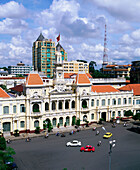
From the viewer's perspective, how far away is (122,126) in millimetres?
61156

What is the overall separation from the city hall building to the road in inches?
261

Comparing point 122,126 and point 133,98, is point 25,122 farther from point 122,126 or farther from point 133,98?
point 133,98

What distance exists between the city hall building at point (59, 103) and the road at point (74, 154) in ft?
21.7

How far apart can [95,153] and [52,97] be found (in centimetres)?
2172

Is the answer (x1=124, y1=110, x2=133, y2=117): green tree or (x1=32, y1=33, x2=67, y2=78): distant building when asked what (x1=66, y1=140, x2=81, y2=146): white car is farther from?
(x1=32, y1=33, x2=67, y2=78): distant building

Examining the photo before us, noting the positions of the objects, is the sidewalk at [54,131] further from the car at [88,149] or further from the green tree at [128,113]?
the car at [88,149]

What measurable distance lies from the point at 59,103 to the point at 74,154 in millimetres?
22675

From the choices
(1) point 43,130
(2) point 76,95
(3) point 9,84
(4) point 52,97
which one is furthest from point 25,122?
(3) point 9,84

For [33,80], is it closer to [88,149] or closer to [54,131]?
[54,131]

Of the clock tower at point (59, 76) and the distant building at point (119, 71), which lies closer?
the clock tower at point (59, 76)

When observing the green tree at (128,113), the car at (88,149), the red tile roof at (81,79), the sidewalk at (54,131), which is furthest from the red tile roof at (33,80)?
the green tree at (128,113)

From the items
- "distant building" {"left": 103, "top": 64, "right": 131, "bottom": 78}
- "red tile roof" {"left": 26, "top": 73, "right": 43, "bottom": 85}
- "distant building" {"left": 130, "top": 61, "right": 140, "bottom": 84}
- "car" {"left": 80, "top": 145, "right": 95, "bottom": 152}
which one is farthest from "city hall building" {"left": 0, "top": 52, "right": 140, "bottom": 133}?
"distant building" {"left": 103, "top": 64, "right": 131, "bottom": 78}

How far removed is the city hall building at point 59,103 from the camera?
2067 inches

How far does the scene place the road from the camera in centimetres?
3553
